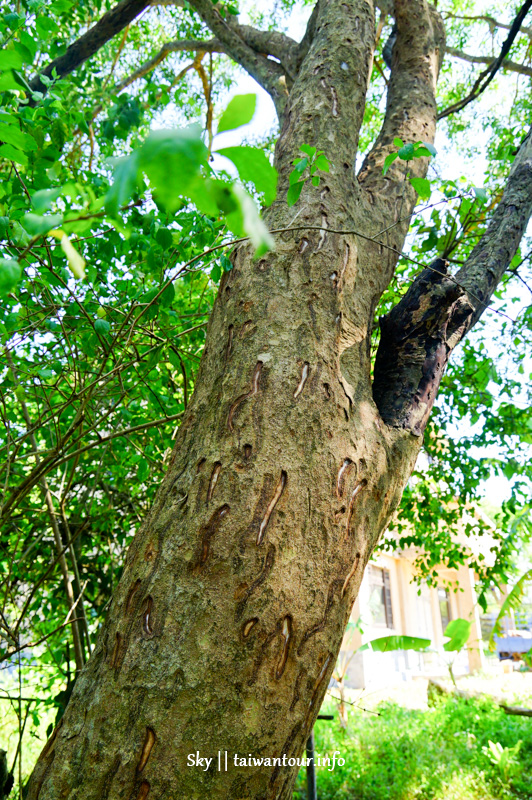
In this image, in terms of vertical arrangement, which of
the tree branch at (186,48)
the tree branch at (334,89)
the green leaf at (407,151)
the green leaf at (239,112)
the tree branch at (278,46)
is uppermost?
the tree branch at (186,48)

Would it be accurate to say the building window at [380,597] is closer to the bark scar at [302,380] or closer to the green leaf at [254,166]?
the bark scar at [302,380]

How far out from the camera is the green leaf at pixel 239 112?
40cm

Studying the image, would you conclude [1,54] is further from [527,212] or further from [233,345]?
[527,212]

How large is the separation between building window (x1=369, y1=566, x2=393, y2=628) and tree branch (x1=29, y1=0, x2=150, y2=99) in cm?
1144

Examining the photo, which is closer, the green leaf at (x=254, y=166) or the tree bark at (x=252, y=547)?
the green leaf at (x=254, y=166)

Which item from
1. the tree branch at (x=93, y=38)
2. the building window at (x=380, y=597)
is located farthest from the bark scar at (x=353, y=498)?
the building window at (x=380, y=597)

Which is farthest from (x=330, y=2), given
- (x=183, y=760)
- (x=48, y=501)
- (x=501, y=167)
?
(x=501, y=167)

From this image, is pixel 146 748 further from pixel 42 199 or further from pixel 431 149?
pixel 431 149

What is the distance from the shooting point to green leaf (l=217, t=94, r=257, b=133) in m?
0.40

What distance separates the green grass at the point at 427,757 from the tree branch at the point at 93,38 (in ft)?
23.1

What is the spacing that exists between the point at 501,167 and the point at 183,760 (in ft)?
17.7

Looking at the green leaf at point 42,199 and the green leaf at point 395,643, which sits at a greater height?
the green leaf at point 42,199

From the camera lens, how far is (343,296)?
152 centimetres

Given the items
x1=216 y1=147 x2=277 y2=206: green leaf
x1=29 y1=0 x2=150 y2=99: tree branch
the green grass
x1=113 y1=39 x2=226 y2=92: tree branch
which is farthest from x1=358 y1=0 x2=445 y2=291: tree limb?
the green grass
